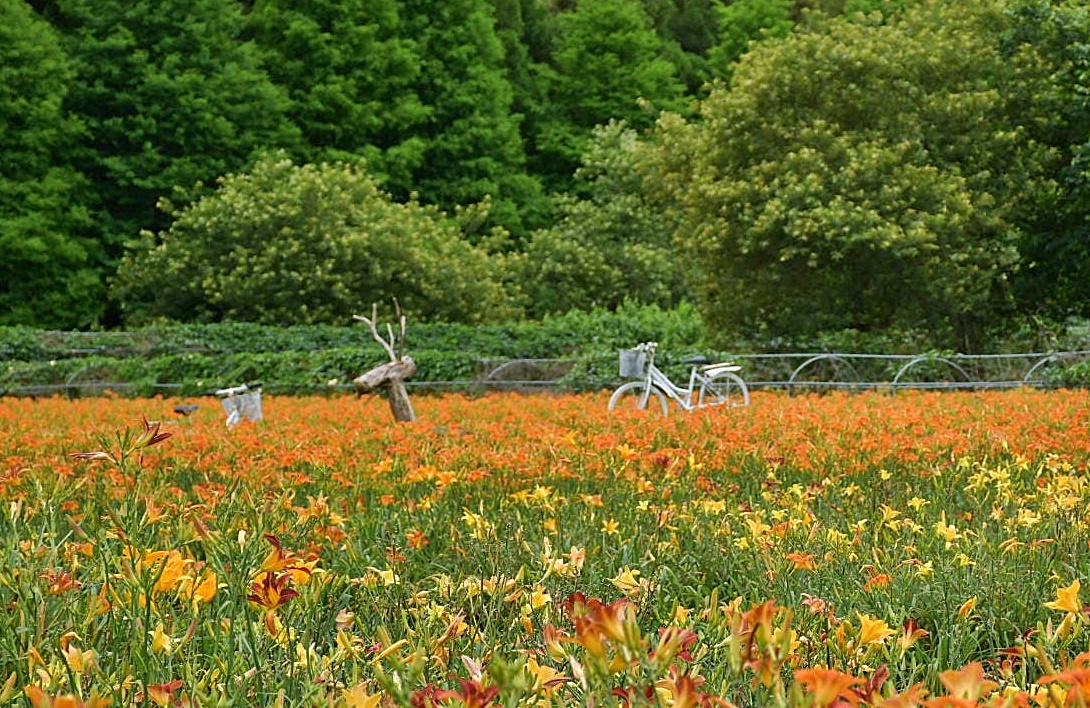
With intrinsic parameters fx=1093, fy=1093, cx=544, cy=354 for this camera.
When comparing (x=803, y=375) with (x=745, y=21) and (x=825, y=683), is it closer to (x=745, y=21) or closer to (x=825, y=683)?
(x=825, y=683)

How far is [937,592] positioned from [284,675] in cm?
175

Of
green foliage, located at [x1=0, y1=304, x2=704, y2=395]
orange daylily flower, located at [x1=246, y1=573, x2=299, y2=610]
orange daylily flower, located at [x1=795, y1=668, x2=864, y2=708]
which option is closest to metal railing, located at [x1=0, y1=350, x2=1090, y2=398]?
green foliage, located at [x1=0, y1=304, x2=704, y2=395]

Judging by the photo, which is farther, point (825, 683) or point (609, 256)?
point (609, 256)

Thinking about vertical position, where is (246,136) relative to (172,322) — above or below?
above

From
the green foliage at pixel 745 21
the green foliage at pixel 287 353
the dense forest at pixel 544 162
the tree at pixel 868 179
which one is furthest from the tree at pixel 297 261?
the green foliage at pixel 745 21

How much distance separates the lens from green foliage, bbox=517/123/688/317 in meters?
30.0

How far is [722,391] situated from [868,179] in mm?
6661

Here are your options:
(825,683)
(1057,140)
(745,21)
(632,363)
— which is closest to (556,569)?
(825,683)

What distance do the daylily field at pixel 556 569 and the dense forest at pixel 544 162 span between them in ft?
40.2

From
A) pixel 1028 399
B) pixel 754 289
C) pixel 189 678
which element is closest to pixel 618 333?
pixel 754 289

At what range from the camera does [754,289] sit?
2005cm

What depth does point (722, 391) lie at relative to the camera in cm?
1332

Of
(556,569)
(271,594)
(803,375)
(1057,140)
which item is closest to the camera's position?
(271,594)

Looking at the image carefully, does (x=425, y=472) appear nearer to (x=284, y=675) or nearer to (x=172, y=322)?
(x=284, y=675)
